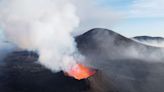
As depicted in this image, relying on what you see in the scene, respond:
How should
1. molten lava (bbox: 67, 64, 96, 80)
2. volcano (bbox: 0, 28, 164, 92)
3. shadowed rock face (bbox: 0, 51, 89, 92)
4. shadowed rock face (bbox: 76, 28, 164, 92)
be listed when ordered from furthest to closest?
shadowed rock face (bbox: 76, 28, 164, 92) < molten lava (bbox: 67, 64, 96, 80) < volcano (bbox: 0, 28, 164, 92) < shadowed rock face (bbox: 0, 51, 89, 92)

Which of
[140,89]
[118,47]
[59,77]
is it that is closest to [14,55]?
[59,77]

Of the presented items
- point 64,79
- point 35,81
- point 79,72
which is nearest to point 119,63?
point 79,72

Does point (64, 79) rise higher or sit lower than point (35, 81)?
higher

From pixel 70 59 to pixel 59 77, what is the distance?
11.0 meters

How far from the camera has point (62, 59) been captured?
85938 millimetres

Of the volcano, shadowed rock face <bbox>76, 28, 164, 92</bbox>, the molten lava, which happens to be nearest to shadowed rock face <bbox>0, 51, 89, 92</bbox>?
the volcano

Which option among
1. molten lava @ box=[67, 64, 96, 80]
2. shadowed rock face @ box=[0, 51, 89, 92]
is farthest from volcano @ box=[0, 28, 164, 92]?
molten lava @ box=[67, 64, 96, 80]

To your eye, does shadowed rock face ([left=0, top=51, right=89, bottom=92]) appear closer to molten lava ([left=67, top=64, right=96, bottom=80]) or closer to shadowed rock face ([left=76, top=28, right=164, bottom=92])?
molten lava ([left=67, top=64, right=96, bottom=80])

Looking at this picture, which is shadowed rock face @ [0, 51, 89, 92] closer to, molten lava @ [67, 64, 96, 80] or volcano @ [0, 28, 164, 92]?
volcano @ [0, 28, 164, 92]

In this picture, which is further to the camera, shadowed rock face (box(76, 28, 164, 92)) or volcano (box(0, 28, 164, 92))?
shadowed rock face (box(76, 28, 164, 92))

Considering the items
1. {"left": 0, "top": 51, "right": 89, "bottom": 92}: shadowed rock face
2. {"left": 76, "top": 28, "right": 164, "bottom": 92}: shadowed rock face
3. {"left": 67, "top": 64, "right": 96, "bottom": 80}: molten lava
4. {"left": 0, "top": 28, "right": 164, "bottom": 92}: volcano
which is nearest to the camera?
{"left": 0, "top": 51, "right": 89, "bottom": 92}: shadowed rock face

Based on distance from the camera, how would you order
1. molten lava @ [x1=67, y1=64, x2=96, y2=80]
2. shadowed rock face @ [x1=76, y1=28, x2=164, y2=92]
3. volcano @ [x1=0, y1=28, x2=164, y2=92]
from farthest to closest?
shadowed rock face @ [x1=76, y1=28, x2=164, y2=92], molten lava @ [x1=67, y1=64, x2=96, y2=80], volcano @ [x1=0, y1=28, x2=164, y2=92]

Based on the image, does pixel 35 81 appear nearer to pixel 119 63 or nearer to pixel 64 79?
pixel 64 79

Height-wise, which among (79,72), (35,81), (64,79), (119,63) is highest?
(79,72)
